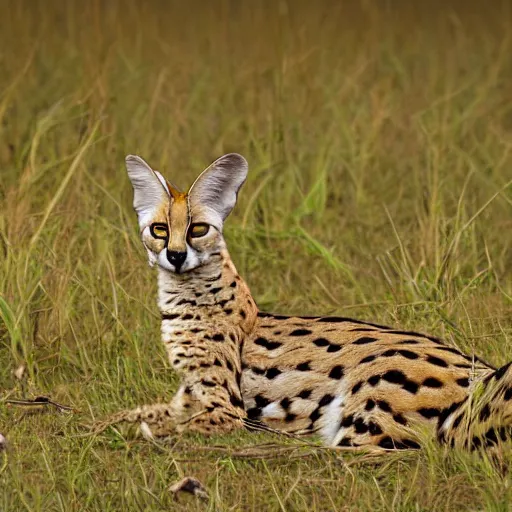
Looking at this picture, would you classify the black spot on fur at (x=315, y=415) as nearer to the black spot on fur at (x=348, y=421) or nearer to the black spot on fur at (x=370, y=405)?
the black spot on fur at (x=348, y=421)

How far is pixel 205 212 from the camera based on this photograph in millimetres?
5012

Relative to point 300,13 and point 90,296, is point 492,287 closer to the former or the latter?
point 90,296

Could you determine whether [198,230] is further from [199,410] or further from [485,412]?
[485,412]

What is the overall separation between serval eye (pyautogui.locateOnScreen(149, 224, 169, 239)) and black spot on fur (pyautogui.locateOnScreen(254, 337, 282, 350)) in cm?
57

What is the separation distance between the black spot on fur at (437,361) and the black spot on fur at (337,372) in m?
0.34

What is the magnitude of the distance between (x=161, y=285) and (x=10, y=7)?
13.5ft

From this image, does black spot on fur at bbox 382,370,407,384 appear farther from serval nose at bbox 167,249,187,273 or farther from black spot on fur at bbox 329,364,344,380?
serval nose at bbox 167,249,187,273

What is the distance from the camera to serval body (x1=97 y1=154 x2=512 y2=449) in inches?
185

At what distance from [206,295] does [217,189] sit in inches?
15.9

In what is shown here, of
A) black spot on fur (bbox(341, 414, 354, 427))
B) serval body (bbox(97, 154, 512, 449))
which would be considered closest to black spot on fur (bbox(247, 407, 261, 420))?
serval body (bbox(97, 154, 512, 449))

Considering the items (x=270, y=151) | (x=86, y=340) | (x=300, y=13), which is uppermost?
(x=300, y=13)

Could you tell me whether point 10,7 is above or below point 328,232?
above

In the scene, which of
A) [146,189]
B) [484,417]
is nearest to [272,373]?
[146,189]

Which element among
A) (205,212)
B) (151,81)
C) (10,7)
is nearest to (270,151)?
(151,81)
